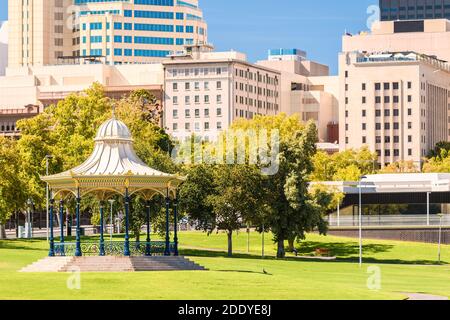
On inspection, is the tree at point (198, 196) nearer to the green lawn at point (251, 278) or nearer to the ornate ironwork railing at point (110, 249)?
the green lawn at point (251, 278)

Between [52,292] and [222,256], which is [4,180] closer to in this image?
[222,256]

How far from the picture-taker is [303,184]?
13762cm

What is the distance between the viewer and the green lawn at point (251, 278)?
227 ft

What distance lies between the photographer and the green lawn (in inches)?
2724

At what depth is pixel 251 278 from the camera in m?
80.8

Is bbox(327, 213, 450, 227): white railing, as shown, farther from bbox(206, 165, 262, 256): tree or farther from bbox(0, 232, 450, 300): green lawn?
bbox(206, 165, 262, 256): tree

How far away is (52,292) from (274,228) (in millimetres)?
69435

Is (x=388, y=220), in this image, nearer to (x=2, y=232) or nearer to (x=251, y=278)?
(x=2, y=232)

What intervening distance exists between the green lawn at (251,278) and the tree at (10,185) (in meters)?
3.80

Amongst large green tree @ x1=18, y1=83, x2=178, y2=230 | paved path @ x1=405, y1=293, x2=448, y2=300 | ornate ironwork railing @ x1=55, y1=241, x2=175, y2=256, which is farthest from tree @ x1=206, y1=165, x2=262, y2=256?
paved path @ x1=405, y1=293, x2=448, y2=300

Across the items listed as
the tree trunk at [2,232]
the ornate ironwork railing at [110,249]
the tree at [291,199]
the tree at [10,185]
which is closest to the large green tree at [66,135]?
the tree at [10,185]

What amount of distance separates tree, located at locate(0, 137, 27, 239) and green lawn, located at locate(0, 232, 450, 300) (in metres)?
3.80
